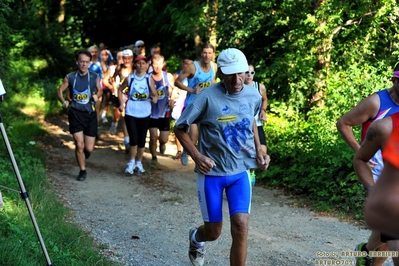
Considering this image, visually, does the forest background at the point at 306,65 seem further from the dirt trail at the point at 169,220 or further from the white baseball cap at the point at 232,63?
the white baseball cap at the point at 232,63

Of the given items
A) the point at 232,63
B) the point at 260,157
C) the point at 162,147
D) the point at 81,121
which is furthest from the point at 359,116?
the point at 162,147

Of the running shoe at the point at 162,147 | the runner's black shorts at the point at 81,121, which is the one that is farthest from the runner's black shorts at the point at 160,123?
the runner's black shorts at the point at 81,121

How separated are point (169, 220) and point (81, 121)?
269 centimetres

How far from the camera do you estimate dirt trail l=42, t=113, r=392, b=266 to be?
6.64 metres

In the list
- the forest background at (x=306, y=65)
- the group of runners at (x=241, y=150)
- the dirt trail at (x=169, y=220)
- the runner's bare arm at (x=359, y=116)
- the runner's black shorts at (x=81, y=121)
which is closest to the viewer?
the group of runners at (x=241, y=150)

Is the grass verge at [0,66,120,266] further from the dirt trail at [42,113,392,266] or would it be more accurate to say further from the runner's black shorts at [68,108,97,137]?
the runner's black shorts at [68,108,97,137]

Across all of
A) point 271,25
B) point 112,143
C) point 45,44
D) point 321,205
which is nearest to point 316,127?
point 321,205

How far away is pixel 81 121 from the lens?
32.3 ft

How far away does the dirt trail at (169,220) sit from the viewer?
664 centimetres

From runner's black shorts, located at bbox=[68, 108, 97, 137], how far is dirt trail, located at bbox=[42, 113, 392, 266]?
824mm

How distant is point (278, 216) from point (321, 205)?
0.68 meters

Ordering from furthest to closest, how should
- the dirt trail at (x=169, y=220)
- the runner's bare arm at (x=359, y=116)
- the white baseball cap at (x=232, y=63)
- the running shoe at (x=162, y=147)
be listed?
1. the running shoe at (x=162, y=147)
2. the dirt trail at (x=169, y=220)
3. the white baseball cap at (x=232, y=63)
4. the runner's bare arm at (x=359, y=116)

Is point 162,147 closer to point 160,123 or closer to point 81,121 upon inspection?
point 160,123

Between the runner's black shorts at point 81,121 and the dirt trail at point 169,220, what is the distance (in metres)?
0.82
